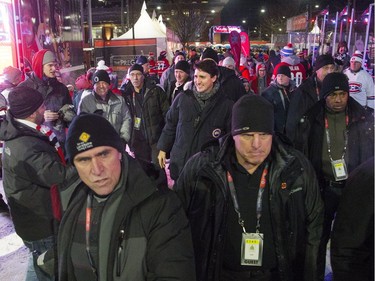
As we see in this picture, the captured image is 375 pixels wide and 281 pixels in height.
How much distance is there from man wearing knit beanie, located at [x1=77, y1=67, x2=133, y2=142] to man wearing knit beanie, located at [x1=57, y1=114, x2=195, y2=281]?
3.55 m

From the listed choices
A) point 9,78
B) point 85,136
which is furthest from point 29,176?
point 9,78

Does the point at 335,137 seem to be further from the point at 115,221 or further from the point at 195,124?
the point at 115,221

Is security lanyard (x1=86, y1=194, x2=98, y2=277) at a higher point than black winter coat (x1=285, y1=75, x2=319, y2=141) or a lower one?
lower

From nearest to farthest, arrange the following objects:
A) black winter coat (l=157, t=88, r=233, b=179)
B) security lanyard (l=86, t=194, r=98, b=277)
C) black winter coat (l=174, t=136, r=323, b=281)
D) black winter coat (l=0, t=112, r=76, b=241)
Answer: security lanyard (l=86, t=194, r=98, b=277), black winter coat (l=174, t=136, r=323, b=281), black winter coat (l=0, t=112, r=76, b=241), black winter coat (l=157, t=88, r=233, b=179)

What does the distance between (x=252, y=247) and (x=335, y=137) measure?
1.79 metres

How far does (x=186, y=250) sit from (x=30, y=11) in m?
6.75

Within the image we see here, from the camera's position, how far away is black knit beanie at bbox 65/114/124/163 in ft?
6.41

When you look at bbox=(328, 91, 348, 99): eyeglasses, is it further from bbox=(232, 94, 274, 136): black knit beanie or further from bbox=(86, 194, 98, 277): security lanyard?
bbox=(86, 194, 98, 277): security lanyard

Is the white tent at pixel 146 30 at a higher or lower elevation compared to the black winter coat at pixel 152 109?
higher

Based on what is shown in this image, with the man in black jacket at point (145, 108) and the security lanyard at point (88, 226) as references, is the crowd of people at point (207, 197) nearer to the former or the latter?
the security lanyard at point (88, 226)

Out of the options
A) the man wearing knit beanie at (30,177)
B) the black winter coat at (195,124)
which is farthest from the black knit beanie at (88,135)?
the black winter coat at (195,124)

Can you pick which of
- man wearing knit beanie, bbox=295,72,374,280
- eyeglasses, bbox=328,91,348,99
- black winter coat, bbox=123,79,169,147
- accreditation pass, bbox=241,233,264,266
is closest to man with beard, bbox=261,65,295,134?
black winter coat, bbox=123,79,169,147

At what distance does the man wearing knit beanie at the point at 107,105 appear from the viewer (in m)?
5.52

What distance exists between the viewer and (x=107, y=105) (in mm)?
5555
